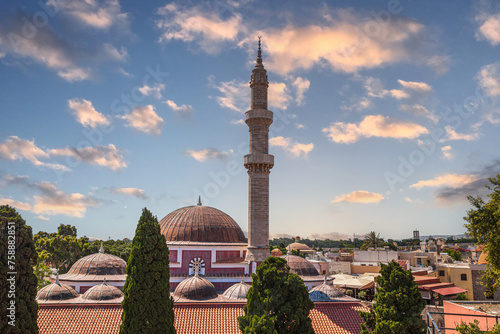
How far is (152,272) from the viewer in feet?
55.7

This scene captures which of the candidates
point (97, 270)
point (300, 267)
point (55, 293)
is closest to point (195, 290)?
point (55, 293)

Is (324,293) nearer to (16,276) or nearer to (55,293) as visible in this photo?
(55,293)

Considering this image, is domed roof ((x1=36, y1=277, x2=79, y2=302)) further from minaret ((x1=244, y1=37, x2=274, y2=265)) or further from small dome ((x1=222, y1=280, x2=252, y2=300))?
minaret ((x1=244, y1=37, x2=274, y2=265))

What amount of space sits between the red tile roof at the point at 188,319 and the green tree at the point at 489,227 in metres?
7.68

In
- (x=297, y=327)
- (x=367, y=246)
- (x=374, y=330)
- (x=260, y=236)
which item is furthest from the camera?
(x=367, y=246)

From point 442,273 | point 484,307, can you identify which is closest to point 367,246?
point 442,273

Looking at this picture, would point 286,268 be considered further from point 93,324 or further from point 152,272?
point 93,324

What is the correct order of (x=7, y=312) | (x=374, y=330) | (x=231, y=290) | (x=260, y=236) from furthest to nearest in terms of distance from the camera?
(x=260, y=236), (x=231, y=290), (x=374, y=330), (x=7, y=312)

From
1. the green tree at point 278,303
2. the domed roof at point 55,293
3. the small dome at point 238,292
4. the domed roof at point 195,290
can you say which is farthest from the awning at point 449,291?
the domed roof at point 55,293

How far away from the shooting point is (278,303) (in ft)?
52.3

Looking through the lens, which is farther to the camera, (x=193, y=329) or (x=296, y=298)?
(x=193, y=329)

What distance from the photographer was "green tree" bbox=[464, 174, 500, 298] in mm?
16094

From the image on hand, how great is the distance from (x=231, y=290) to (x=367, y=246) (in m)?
55.7

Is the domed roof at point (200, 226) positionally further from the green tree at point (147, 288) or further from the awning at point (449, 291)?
the awning at point (449, 291)
